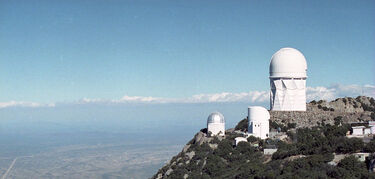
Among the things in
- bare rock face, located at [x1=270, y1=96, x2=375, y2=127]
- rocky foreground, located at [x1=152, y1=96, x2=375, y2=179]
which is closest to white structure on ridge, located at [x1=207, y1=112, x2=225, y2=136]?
rocky foreground, located at [x1=152, y1=96, x2=375, y2=179]

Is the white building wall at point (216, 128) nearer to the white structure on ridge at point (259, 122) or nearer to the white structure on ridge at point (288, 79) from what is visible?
the white structure on ridge at point (259, 122)

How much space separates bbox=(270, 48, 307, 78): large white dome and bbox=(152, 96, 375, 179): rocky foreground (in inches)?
192

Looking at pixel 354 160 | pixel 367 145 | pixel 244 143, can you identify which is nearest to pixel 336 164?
pixel 354 160

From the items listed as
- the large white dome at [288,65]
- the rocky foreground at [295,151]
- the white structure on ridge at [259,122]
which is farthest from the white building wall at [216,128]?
the large white dome at [288,65]

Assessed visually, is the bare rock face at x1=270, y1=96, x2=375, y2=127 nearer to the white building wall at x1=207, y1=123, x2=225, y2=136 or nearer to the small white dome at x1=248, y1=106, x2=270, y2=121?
the small white dome at x1=248, y1=106, x2=270, y2=121

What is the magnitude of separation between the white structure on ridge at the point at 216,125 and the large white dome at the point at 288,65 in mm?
8865

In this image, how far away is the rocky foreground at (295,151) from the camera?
112 feet

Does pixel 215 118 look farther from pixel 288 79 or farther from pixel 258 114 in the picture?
pixel 288 79

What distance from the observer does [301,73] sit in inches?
2346

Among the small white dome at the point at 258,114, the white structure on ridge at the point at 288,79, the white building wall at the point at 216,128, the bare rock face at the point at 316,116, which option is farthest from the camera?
the white structure on ridge at the point at 288,79

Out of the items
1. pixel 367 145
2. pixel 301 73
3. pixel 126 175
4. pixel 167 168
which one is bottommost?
pixel 126 175

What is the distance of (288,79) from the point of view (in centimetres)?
5966

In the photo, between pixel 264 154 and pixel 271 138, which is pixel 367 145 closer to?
pixel 264 154

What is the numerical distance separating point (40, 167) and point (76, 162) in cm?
1536
